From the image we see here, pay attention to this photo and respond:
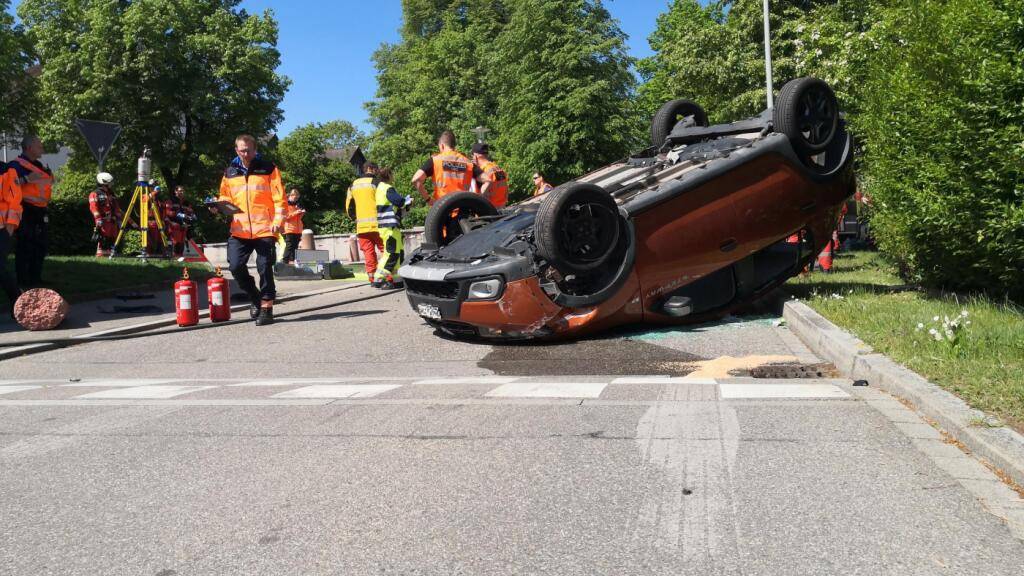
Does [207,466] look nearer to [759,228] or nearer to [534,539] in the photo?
[534,539]

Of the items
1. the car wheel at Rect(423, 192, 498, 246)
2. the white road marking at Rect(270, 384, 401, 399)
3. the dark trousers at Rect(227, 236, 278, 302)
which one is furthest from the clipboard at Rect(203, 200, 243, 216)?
the white road marking at Rect(270, 384, 401, 399)

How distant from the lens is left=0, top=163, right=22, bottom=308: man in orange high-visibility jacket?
954 centimetres

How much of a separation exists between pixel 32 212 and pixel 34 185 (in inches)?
13.6

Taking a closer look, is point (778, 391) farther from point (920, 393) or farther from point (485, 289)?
point (485, 289)

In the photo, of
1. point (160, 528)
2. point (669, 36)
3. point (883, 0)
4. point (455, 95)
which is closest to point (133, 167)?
point (455, 95)

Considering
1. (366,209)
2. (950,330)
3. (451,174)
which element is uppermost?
(451,174)

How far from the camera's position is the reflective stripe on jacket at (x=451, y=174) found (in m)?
11.8

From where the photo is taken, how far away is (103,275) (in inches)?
529

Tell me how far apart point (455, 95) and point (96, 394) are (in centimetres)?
4627

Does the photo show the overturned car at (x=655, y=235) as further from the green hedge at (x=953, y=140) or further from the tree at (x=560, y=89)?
the tree at (x=560, y=89)

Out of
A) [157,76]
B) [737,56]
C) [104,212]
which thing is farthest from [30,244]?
[157,76]

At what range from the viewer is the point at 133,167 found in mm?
38656

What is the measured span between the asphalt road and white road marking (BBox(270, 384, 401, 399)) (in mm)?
31

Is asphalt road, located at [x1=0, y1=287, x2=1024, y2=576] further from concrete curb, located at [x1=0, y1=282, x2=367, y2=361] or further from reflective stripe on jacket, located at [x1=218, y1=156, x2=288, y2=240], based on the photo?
reflective stripe on jacket, located at [x1=218, y1=156, x2=288, y2=240]
